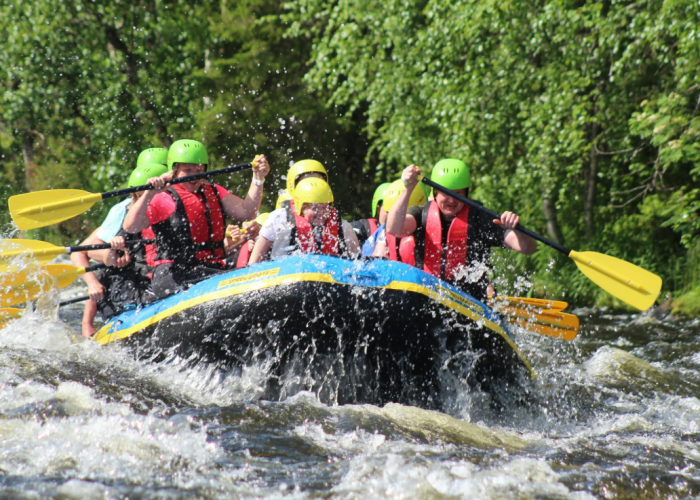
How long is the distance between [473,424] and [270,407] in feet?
3.97

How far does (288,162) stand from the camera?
1480 centimetres

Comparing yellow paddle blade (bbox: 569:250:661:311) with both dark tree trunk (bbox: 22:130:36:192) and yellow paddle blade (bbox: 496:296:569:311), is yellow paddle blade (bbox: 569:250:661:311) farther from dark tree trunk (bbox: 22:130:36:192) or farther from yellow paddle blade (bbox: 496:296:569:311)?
dark tree trunk (bbox: 22:130:36:192)

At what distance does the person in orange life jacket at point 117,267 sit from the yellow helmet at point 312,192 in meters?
1.18

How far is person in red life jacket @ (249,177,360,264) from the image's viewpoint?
509cm

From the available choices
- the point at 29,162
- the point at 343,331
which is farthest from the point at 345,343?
the point at 29,162

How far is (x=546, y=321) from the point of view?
234 inches

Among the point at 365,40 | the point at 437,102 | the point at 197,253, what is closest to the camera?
the point at 197,253

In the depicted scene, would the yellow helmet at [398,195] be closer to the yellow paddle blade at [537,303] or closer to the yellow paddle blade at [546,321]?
the yellow paddle blade at [537,303]

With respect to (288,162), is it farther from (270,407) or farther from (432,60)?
(270,407)

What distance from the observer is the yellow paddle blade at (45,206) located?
18.8 ft

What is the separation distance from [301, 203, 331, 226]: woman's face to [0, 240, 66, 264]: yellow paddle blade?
1946mm

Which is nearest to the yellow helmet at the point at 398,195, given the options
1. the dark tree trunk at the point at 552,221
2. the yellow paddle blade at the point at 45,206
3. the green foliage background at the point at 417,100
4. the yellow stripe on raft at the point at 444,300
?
the yellow stripe on raft at the point at 444,300

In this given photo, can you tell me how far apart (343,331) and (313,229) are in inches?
39.4

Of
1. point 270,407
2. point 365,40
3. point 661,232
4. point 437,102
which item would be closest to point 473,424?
point 270,407
